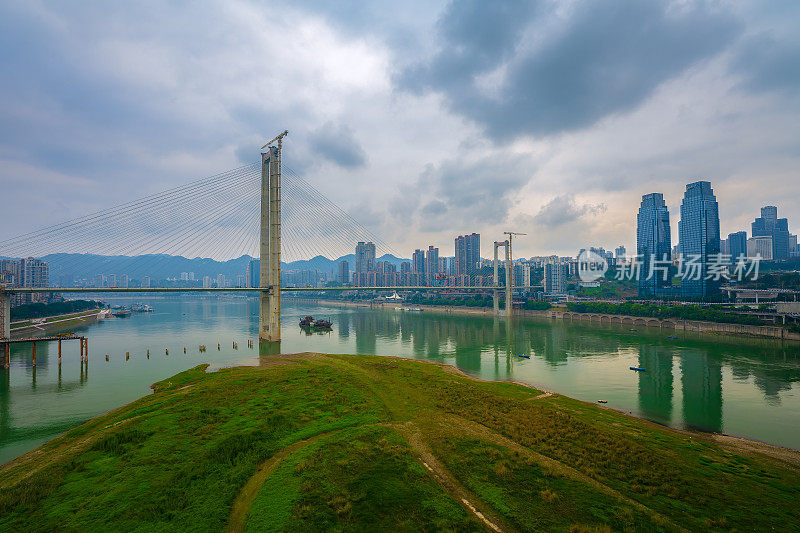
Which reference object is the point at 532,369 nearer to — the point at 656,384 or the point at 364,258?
the point at 656,384

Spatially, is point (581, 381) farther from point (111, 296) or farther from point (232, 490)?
point (111, 296)

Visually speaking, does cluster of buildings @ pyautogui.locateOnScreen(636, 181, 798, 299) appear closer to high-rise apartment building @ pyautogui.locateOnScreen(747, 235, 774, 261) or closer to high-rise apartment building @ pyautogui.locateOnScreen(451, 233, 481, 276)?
high-rise apartment building @ pyautogui.locateOnScreen(747, 235, 774, 261)

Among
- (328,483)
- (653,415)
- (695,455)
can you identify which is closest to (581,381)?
(653,415)

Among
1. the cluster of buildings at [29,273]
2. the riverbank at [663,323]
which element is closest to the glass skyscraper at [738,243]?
the riverbank at [663,323]

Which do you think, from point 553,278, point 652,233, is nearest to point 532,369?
point 652,233

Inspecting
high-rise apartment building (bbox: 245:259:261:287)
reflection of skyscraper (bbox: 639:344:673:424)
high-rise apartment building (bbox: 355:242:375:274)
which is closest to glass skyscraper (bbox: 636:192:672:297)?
reflection of skyscraper (bbox: 639:344:673:424)

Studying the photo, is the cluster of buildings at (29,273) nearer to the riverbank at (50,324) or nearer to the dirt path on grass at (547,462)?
the riverbank at (50,324)

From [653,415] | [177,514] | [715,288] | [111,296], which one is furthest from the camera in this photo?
[111,296]
